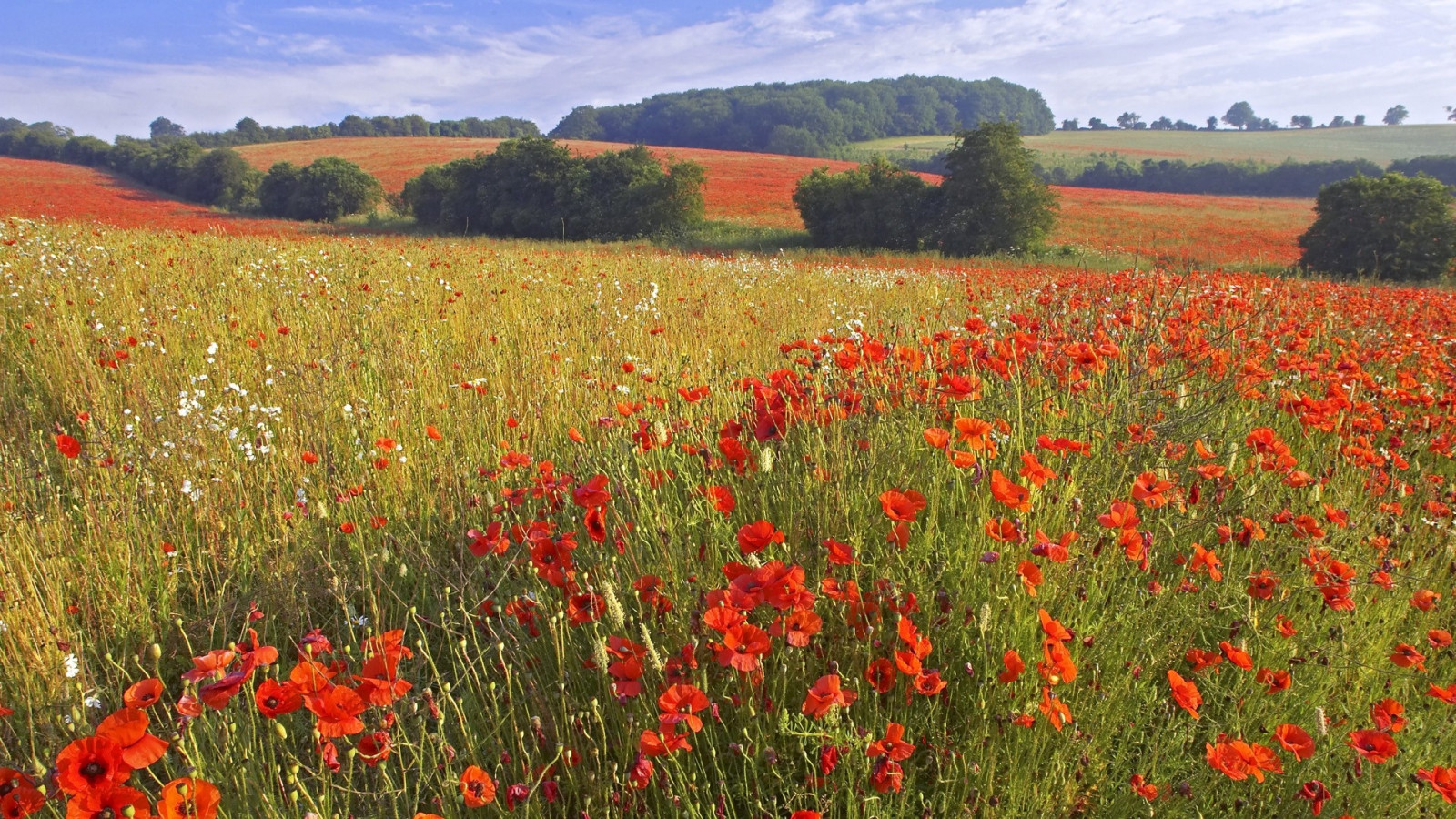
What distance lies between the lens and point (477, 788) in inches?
51.5

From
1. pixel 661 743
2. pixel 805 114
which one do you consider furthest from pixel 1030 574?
pixel 805 114

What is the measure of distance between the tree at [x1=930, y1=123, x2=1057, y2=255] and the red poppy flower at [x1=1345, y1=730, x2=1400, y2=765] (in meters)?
26.0

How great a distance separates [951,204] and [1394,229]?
12.7 metres

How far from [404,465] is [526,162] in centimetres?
3500

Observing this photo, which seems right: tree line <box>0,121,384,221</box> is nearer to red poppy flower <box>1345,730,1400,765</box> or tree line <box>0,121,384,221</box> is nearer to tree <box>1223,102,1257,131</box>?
red poppy flower <box>1345,730,1400,765</box>

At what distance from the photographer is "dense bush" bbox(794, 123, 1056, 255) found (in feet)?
84.8

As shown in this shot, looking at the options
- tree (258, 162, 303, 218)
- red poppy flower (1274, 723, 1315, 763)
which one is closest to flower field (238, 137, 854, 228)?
tree (258, 162, 303, 218)

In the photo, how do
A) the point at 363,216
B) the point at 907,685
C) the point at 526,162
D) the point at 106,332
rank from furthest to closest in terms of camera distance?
the point at 363,216 → the point at 526,162 → the point at 106,332 → the point at 907,685

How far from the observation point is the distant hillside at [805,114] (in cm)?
8506

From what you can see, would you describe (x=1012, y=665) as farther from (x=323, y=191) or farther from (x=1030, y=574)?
(x=323, y=191)

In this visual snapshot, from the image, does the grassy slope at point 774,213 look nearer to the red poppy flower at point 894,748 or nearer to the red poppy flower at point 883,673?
the red poppy flower at point 883,673

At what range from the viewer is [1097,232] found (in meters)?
30.5

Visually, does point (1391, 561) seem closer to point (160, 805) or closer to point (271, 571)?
point (160, 805)

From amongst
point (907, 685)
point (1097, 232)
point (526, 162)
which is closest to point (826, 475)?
point (907, 685)
